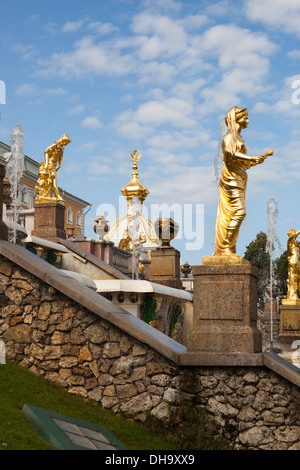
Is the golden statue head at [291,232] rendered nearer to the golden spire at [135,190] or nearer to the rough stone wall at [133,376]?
the golden spire at [135,190]

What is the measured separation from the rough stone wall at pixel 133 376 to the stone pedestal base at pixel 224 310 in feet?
1.17

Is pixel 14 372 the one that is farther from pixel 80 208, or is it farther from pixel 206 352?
pixel 80 208

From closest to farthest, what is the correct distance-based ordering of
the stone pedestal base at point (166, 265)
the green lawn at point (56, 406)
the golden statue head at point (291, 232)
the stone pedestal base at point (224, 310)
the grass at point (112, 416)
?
1. the green lawn at point (56, 406)
2. the grass at point (112, 416)
3. the stone pedestal base at point (224, 310)
4. the stone pedestal base at point (166, 265)
5. the golden statue head at point (291, 232)

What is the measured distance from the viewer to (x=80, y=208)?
71438mm

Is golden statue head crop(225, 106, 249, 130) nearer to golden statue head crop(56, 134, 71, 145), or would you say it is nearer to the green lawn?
the green lawn

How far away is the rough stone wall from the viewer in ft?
28.9

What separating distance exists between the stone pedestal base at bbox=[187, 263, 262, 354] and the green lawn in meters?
1.40

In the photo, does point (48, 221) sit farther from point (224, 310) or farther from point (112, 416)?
point (112, 416)

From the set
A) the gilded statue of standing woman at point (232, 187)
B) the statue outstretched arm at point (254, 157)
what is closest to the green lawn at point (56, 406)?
the gilded statue of standing woman at point (232, 187)

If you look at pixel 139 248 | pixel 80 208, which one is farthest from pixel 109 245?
pixel 80 208

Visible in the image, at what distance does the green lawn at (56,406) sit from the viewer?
754 centimetres

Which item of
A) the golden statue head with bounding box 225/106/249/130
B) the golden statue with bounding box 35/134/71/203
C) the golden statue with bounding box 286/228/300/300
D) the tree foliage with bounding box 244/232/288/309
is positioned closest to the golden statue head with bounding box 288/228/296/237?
the golden statue with bounding box 286/228/300/300

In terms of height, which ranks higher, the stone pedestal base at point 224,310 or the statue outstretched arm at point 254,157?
the statue outstretched arm at point 254,157

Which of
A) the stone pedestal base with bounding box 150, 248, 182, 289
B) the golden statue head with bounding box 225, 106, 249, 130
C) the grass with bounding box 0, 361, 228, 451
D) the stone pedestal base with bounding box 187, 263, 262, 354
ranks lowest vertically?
the grass with bounding box 0, 361, 228, 451
